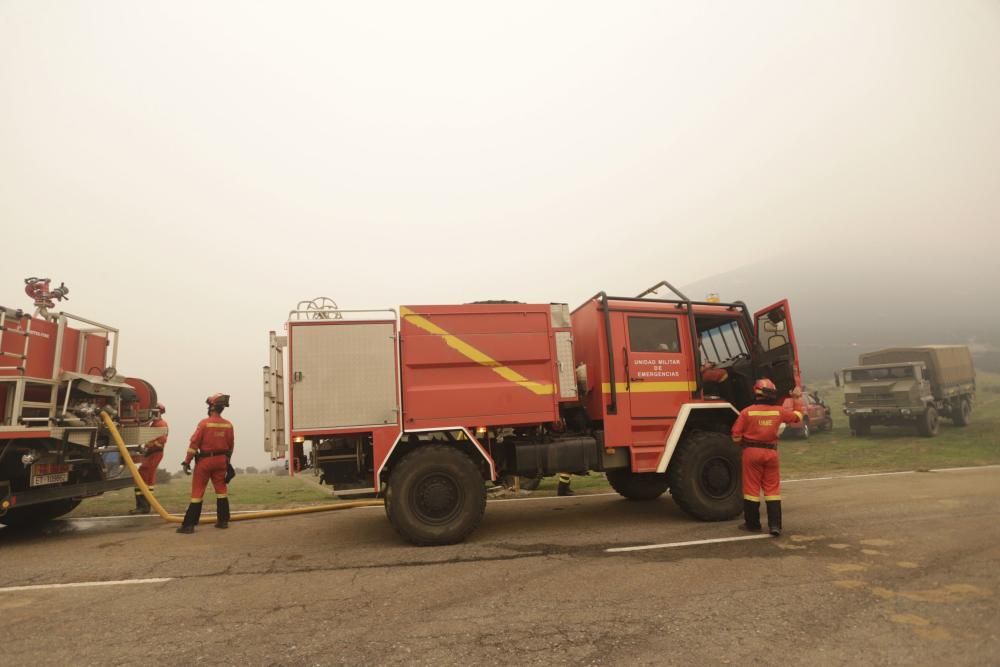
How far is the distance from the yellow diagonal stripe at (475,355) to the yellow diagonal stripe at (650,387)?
814 mm

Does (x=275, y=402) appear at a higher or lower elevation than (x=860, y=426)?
higher

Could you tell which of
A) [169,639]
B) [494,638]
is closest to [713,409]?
[494,638]

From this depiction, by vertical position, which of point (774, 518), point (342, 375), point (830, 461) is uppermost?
point (342, 375)

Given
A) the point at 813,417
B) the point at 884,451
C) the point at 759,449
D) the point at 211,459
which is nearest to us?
the point at 759,449

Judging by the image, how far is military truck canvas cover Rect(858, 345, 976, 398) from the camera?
1688 centimetres

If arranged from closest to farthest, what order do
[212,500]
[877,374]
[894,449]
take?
[212,500] → [894,449] → [877,374]

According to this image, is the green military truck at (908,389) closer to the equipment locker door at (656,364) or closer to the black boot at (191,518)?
the equipment locker door at (656,364)

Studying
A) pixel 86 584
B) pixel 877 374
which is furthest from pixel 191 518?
pixel 877 374

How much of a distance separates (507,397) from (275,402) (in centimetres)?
258

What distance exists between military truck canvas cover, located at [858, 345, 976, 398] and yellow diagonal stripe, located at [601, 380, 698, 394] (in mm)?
14603

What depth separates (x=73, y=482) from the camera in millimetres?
6855

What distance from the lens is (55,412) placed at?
6.53m

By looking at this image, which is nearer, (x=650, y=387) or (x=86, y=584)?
(x=86, y=584)

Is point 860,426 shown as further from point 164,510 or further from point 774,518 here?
point 164,510
